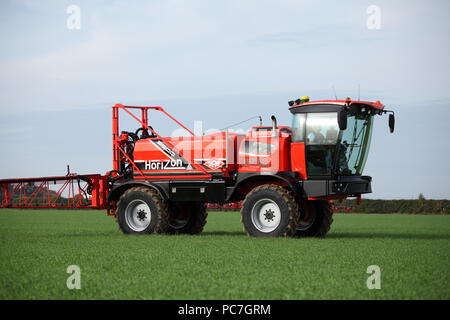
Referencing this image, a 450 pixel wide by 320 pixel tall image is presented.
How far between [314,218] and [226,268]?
7775mm

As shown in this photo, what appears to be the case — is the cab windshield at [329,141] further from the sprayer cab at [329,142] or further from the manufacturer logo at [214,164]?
the manufacturer logo at [214,164]

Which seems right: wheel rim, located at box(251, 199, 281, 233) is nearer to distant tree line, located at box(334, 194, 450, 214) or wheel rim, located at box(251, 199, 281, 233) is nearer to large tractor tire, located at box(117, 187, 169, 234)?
large tractor tire, located at box(117, 187, 169, 234)

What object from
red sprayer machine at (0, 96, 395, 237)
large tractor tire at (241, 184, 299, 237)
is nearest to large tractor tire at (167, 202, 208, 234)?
red sprayer machine at (0, 96, 395, 237)

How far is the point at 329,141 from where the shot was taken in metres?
16.7

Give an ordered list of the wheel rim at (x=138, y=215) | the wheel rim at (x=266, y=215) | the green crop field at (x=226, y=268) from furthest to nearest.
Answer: the wheel rim at (x=138, y=215)
the wheel rim at (x=266, y=215)
the green crop field at (x=226, y=268)

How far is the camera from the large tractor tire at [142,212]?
1862 centimetres

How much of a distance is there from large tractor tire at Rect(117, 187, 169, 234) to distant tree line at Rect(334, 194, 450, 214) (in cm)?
2723

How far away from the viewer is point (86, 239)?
1738 centimetres

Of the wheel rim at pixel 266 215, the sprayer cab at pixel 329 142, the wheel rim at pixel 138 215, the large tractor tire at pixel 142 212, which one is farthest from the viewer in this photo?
the wheel rim at pixel 138 215

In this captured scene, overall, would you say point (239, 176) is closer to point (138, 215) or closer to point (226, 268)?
point (138, 215)

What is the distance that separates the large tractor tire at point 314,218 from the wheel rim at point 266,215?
148 cm

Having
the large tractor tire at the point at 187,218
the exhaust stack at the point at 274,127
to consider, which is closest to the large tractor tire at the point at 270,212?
the exhaust stack at the point at 274,127

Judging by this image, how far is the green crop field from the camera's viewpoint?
8656 millimetres

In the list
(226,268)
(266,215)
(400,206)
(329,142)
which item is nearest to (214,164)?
(266,215)
